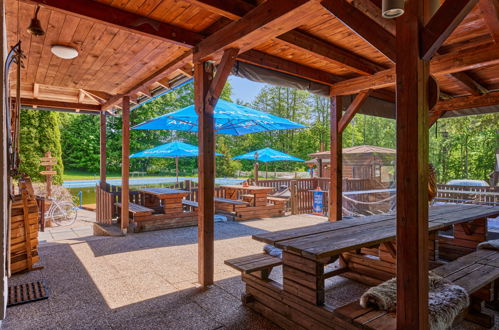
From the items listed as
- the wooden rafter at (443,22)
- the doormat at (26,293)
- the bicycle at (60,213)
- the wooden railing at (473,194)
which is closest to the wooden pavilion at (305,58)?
the wooden rafter at (443,22)

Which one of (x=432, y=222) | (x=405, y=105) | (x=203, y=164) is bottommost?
(x=432, y=222)

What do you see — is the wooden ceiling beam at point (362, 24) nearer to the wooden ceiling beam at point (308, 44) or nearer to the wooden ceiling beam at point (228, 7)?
the wooden ceiling beam at point (308, 44)

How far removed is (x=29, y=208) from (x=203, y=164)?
2.30 m

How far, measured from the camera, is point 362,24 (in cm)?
203

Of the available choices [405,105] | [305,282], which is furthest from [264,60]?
[305,282]

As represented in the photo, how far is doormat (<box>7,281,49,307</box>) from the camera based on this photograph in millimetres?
2741

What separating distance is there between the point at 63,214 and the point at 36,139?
5142 millimetres

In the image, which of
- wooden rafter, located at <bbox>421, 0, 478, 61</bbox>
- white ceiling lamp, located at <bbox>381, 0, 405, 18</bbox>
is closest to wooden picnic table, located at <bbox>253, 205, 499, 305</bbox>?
wooden rafter, located at <bbox>421, 0, 478, 61</bbox>

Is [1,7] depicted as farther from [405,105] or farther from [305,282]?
[305,282]

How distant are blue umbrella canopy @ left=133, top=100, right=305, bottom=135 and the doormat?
305 centimetres

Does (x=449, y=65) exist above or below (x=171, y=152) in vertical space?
above

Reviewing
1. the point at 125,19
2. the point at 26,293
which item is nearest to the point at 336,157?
the point at 125,19

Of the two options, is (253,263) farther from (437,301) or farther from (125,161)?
(125,161)

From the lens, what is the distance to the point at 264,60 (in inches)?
138
